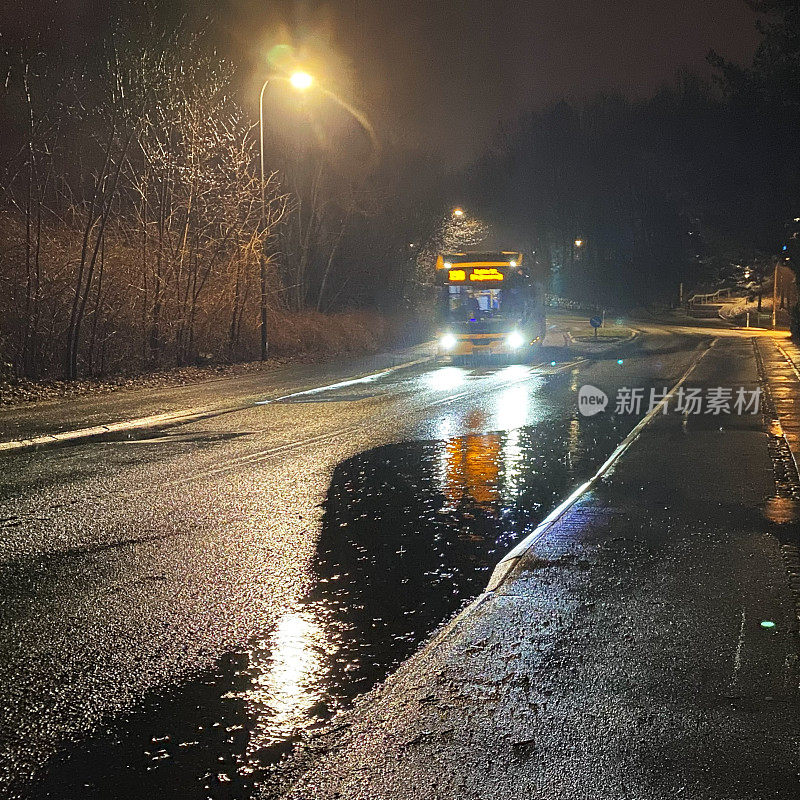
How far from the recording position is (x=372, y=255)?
4744 cm

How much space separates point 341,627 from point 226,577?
1308mm

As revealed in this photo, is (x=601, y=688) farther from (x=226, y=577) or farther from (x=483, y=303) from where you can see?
(x=483, y=303)

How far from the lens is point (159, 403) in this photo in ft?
58.0

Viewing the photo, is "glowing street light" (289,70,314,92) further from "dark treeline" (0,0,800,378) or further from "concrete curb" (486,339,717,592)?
"concrete curb" (486,339,717,592)

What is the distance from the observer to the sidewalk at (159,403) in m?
14.6

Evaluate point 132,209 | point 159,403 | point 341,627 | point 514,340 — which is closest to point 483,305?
point 514,340

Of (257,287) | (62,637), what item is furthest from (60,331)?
(62,637)

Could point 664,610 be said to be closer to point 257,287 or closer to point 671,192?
point 257,287

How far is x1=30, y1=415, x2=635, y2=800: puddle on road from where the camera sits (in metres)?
3.67

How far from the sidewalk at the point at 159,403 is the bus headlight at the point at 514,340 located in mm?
5390

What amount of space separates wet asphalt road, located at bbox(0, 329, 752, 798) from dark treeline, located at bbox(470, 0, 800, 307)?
31394 millimetres

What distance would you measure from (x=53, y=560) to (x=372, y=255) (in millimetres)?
41746

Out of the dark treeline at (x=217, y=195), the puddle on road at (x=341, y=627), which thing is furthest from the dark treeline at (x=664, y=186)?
the puddle on road at (x=341, y=627)

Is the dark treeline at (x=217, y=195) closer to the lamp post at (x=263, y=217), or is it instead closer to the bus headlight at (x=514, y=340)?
the lamp post at (x=263, y=217)
